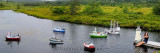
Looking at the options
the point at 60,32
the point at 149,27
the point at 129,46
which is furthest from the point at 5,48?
the point at 149,27

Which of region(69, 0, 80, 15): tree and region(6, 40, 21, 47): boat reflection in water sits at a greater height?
region(69, 0, 80, 15): tree

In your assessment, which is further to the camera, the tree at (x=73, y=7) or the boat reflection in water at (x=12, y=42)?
the tree at (x=73, y=7)

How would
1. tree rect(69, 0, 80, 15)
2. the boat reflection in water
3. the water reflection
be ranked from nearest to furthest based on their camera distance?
the water reflection
the boat reflection in water
tree rect(69, 0, 80, 15)

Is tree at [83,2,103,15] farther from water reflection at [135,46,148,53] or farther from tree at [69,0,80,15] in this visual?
water reflection at [135,46,148,53]

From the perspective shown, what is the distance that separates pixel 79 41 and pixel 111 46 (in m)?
10.8

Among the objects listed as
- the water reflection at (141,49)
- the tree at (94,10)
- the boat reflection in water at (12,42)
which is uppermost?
the tree at (94,10)

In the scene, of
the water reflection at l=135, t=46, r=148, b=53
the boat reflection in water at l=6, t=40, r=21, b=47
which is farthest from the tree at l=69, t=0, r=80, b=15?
the water reflection at l=135, t=46, r=148, b=53

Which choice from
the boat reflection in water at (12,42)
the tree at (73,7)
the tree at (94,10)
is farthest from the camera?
the tree at (73,7)

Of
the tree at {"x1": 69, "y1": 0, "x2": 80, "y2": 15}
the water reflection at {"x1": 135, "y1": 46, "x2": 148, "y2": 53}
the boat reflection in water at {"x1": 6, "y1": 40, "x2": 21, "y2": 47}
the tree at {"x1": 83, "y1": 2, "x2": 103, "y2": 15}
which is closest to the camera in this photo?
the water reflection at {"x1": 135, "y1": 46, "x2": 148, "y2": 53}

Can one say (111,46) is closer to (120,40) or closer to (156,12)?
(120,40)

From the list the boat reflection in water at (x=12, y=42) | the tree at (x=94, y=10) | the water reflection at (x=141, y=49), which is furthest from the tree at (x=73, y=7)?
the water reflection at (x=141, y=49)

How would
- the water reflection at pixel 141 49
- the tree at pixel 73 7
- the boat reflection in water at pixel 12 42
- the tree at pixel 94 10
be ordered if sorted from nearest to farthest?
the water reflection at pixel 141 49 → the boat reflection in water at pixel 12 42 → the tree at pixel 94 10 → the tree at pixel 73 7

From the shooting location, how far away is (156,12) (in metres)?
122

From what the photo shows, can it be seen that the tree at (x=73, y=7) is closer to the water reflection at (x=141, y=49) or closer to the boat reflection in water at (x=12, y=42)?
the boat reflection in water at (x=12, y=42)
